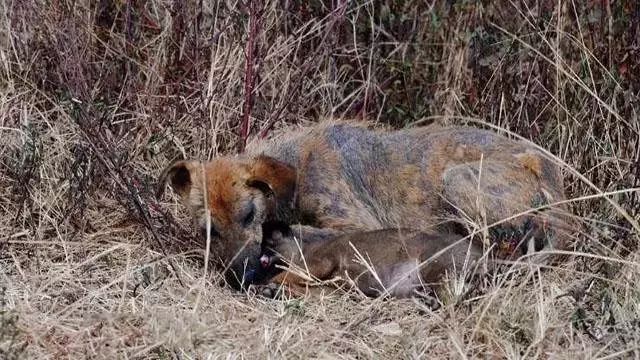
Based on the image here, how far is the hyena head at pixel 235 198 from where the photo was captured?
6777 millimetres

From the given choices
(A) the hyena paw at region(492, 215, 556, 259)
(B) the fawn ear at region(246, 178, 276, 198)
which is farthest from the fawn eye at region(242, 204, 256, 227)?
(A) the hyena paw at region(492, 215, 556, 259)

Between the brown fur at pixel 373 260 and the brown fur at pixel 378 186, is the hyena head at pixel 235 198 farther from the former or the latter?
the brown fur at pixel 373 260

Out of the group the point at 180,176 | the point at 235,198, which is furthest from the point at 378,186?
the point at 180,176

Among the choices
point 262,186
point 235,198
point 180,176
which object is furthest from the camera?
point 180,176

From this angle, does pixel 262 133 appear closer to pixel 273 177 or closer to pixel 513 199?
pixel 273 177

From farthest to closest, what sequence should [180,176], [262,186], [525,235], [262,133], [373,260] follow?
1. [262,133]
2. [180,176]
3. [262,186]
4. [525,235]
5. [373,260]

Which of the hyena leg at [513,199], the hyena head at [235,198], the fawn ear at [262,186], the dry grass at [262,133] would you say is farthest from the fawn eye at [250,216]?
the hyena leg at [513,199]

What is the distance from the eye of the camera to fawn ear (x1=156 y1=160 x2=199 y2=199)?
7.03 metres

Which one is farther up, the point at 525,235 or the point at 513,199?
the point at 513,199

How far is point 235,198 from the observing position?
273 inches

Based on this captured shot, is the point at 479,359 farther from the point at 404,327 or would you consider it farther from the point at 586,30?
the point at 586,30

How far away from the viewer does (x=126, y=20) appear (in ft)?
27.2

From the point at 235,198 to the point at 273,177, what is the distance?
11.7 inches

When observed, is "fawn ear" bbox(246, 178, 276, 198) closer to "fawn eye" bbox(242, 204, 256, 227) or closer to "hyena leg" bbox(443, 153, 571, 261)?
"fawn eye" bbox(242, 204, 256, 227)
